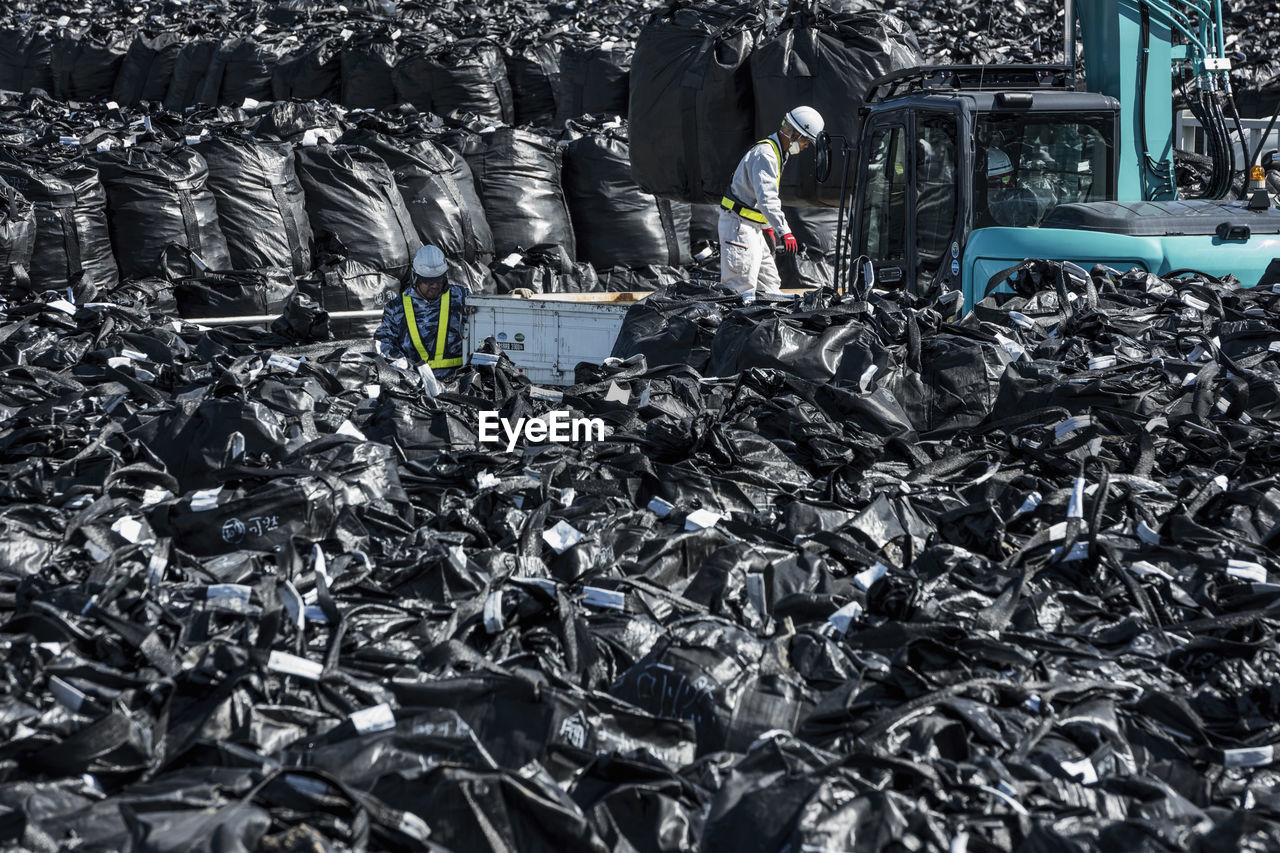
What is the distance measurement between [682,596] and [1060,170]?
3680 mm

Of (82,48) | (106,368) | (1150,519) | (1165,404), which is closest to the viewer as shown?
(1150,519)

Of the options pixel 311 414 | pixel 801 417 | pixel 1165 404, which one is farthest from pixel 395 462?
pixel 1165 404

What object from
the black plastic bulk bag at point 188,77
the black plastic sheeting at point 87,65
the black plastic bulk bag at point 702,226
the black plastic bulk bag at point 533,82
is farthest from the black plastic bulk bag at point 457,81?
the black plastic sheeting at point 87,65

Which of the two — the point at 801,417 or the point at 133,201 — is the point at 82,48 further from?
the point at 801,417

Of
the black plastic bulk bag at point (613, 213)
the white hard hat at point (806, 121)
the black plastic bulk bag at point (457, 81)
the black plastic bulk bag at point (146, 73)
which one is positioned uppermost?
the black plastic bulk bag at point (146, 73)

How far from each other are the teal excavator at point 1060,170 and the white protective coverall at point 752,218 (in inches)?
20.7

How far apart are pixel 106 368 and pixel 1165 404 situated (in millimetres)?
3966

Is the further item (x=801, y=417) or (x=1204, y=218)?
(x=1204, y=218)

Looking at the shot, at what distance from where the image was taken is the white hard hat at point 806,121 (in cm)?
707

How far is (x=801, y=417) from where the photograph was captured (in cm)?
426

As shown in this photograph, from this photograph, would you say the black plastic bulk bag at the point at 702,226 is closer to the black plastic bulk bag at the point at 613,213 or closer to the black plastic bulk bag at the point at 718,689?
the black plastic bulk bag at the point at 613,213

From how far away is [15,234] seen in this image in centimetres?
777

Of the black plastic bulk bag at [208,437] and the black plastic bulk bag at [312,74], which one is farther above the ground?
the black plastic bulk bag at [312,74]

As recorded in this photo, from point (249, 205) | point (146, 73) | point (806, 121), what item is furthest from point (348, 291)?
point (146, 73)
